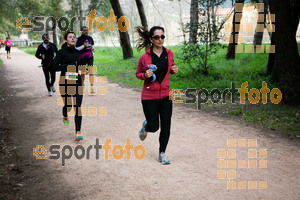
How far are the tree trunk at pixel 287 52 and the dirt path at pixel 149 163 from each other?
87.1 inches

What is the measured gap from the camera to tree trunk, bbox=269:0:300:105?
8.66 meters

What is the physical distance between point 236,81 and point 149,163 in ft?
26.9

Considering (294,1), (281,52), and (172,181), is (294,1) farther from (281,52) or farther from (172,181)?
(172,181)

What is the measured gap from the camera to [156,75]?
4.78 metres

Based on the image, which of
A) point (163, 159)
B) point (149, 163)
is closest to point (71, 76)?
point (149, 163)

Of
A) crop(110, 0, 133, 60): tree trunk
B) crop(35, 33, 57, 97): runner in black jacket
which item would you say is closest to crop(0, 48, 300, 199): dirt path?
crop(35, 33, 57, 97): runner in black jacket

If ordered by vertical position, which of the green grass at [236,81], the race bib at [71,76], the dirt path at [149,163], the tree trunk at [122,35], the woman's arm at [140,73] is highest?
the tree trunk at [122,35]

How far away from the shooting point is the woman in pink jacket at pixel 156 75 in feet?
15.5

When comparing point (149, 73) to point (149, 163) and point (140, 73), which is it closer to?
point (140, 73)

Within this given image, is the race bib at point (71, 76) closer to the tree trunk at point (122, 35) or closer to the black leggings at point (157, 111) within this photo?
the black leggings at point (157, 111)

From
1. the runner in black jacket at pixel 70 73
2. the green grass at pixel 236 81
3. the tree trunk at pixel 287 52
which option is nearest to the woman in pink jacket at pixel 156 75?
the runner in black jacket at pixel 70 73

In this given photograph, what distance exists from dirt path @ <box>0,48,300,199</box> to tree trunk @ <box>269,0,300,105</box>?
2212 millimetres

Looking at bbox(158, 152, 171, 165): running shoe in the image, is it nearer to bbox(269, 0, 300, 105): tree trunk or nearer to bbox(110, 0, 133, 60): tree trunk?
bbox(269, 0, 300, 105): tree trunk

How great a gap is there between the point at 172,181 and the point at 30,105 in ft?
24.0
